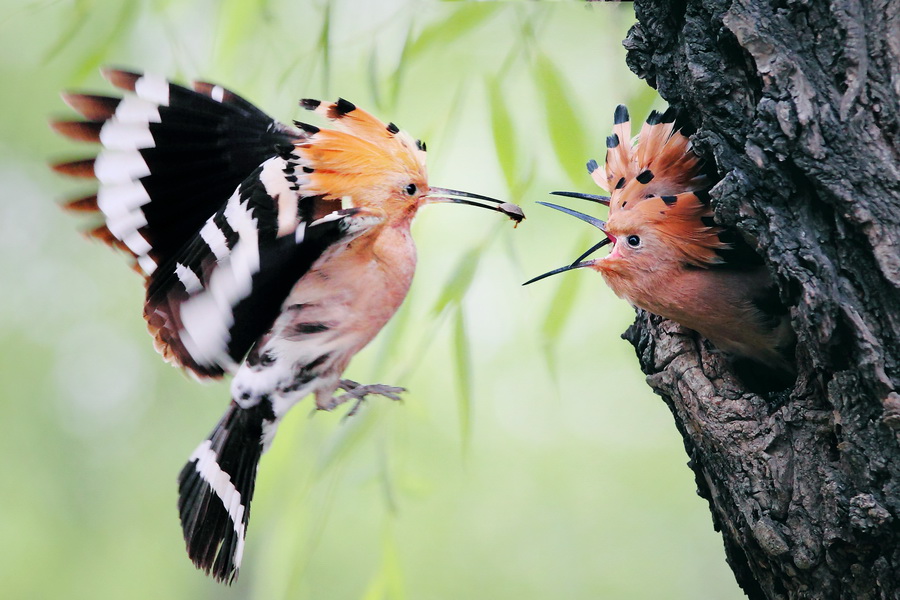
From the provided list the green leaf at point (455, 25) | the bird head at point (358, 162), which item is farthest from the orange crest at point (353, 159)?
the green leaf at point (455, 25)

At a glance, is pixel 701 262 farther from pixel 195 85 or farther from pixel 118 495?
pixel 118 495

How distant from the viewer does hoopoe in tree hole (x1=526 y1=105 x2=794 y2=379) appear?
0.85 m

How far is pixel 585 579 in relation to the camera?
2148 mm

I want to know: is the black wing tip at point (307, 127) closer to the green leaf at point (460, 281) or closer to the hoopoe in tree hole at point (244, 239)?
the hoopoe in tree hole at point (244, 239)

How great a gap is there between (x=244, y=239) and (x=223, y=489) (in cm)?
32

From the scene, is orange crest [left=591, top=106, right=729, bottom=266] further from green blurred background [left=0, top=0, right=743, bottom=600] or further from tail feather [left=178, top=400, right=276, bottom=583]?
green blurred background [left=0, top=0, right=743, bottom=600]

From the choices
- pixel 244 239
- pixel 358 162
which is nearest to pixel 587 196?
pixel 358 162

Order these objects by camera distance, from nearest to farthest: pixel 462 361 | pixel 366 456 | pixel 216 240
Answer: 1. pixel 216 240
2. pixel 462 361
3. pixel 366 456

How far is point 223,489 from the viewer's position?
95 cm

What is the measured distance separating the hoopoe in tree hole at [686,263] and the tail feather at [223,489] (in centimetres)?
39

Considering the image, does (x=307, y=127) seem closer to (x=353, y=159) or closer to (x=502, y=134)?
(x=353, y=159)

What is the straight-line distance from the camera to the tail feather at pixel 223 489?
92 cm

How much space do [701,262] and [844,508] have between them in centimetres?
27

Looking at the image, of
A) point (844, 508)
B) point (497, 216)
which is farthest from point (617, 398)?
point (844, 508)
